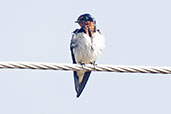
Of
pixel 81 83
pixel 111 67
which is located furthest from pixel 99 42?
pixel 111 67

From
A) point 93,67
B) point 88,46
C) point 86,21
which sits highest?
point 86,21

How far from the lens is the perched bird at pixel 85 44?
8156 millimetres

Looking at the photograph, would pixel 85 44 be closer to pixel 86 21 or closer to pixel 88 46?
pixel 88 46

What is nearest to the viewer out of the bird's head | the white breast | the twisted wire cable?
the twisted wire cable

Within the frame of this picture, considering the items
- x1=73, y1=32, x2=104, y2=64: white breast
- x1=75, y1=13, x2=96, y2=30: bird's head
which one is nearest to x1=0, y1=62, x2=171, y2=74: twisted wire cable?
x1=73, y1=32, x2=104, y2=64: white breast

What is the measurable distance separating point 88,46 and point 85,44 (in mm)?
47

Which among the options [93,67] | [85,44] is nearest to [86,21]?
[85,44]

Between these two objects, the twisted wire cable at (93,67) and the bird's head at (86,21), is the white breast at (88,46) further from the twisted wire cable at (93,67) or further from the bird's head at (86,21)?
the twisted wire cable at (93,67)

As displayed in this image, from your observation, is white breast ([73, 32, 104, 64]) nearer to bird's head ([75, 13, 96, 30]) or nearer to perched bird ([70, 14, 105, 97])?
perched bird ([70, 14, 105, 97])

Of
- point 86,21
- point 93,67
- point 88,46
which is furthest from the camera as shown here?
point 86,21

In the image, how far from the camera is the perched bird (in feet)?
26.8

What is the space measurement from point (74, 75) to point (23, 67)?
11.7ft

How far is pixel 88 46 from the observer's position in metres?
8.15

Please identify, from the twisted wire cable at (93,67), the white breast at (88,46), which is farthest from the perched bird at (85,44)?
the twisted wire cable at (93,67)
